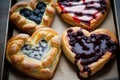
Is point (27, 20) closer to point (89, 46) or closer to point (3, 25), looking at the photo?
point (3, 25)

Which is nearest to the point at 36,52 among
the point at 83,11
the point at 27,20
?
the point at 27,20

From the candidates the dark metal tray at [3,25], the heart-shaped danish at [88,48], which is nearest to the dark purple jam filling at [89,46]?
the heart-shaped danish at [88,48]

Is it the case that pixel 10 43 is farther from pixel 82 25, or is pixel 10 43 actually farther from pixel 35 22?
pixel 82 25

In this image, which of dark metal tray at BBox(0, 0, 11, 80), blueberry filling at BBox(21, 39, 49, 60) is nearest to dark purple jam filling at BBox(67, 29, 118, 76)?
blueberry filling at BBox(21, 39, 49, 60)

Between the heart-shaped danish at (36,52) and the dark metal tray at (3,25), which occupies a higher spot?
the dark metal tray at (3,25)

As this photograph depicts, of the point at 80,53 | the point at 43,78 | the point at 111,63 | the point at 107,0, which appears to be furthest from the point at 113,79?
the point at 107,0

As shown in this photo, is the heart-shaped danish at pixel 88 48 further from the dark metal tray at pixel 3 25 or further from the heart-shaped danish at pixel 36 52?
the dark metal tray at pixel 3 25
